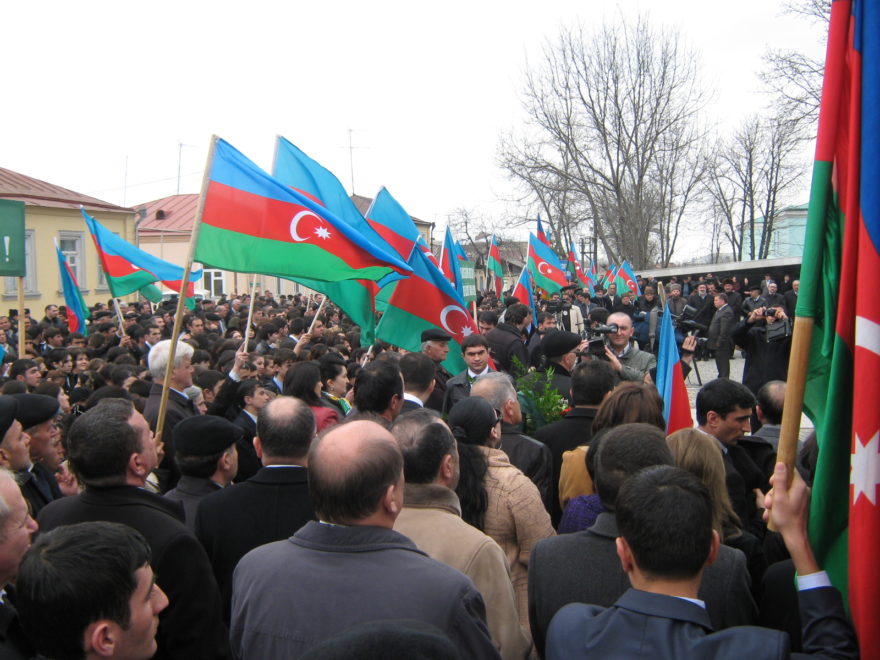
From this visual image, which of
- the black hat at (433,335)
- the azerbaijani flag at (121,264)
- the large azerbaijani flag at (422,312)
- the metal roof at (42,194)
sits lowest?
the black hat at (433,335)

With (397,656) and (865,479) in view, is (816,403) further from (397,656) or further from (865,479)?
(397,656)

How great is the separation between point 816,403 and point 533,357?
302 inches

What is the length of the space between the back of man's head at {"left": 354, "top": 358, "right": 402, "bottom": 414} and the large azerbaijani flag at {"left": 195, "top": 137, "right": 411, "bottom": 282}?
1302 mm

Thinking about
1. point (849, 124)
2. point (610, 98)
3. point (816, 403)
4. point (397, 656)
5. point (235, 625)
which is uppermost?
point (610, 98)

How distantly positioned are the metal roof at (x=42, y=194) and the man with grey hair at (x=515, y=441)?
28446 mm

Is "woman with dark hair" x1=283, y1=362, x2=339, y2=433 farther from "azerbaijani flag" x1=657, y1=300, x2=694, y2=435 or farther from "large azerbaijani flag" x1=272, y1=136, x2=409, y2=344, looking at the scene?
"azerbaijani flag" x1=657, y1=300, x2=694, y2=435

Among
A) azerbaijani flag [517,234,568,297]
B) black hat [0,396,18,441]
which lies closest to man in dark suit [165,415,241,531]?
black hat [0,396,18,441]

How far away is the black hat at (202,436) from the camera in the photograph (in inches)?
147

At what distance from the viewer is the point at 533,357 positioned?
394 inches

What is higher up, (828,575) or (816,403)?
(816,403)

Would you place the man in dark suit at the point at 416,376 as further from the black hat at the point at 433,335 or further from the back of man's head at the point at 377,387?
Result: the black hat at the point at 433,335

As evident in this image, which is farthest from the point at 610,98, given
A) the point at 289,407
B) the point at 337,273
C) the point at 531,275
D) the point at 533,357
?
the point at 289,407

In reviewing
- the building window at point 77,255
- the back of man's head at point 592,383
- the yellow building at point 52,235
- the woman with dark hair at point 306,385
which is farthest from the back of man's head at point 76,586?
the building window at point 77,255

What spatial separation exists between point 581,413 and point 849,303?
2660 mm
